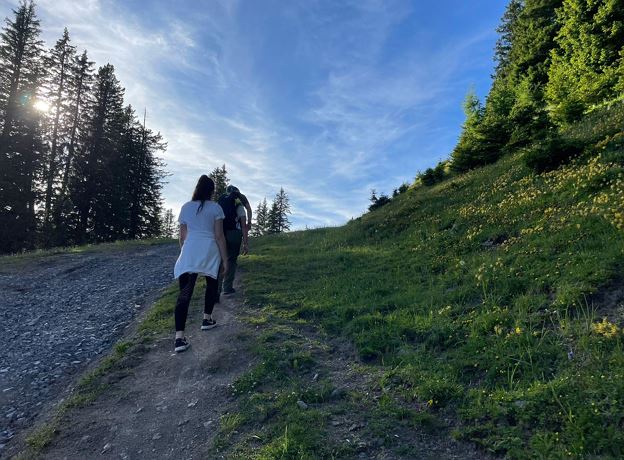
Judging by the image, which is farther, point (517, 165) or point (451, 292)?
point (517, 165)

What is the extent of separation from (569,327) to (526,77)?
29.8 meters

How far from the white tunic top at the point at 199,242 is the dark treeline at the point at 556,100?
977cm

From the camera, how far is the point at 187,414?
4.64 m

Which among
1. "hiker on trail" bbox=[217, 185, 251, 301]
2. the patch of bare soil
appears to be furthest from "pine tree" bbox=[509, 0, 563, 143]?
the patch of bare soil

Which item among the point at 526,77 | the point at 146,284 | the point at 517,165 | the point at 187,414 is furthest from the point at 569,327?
the point at 526,77

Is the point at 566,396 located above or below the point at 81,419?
above

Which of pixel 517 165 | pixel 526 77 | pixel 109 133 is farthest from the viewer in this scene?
pixel 109 133

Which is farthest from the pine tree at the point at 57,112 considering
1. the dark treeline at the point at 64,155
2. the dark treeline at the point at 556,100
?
the dark treeline at the point at 556,100

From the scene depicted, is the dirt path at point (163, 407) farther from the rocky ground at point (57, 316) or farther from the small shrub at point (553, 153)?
the small shrub at point (553, 153)

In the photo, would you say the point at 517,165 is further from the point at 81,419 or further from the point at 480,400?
the point at 81,419

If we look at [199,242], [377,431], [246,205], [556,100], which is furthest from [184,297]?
[556,100]

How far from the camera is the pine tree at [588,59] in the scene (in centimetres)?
1570

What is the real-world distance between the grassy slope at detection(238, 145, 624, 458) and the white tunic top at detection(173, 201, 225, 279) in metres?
2.20

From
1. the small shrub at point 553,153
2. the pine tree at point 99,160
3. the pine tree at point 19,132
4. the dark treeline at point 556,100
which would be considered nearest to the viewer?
the small shrub at point 553,153
